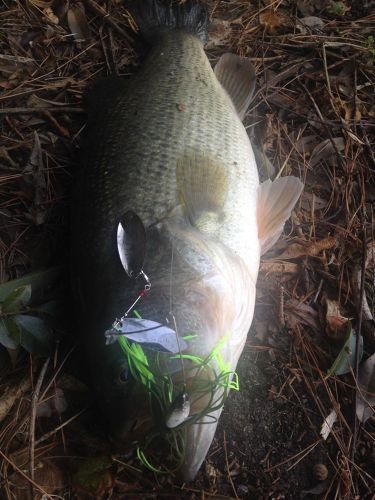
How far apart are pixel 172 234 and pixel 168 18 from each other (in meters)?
1.96

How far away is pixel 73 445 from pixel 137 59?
2.59m

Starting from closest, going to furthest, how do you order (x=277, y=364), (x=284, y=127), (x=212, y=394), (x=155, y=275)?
(x=212, y=394) < (x=155, y=275) < (x=277, y=364) < (x=284, y=127)

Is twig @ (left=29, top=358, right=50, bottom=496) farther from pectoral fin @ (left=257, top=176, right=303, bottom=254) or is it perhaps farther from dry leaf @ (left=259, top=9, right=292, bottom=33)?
dry leaf @ (left=259, top=9, right=292, bottom=33)

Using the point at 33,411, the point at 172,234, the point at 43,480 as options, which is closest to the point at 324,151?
the point at 172,234

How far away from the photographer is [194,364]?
186 cm

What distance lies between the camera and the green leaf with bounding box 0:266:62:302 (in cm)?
243

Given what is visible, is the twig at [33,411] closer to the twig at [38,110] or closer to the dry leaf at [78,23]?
the twig at [38,110]

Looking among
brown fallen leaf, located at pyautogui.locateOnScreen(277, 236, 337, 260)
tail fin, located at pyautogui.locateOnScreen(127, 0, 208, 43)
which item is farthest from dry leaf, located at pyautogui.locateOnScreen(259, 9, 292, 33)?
brown fallen leaf, located at pyautogui.locateOnScreen(277, 236, 337, 260)

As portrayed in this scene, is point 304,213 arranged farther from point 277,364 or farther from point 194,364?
point 194,364

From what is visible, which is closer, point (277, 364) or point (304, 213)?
point (277, 364)

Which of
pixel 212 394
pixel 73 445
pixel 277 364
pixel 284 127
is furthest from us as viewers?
pixel 284 127

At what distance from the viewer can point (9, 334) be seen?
7.44 feet

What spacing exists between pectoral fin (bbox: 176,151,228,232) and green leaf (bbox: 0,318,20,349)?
1.02m

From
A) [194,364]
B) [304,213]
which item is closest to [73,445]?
[194,364]
